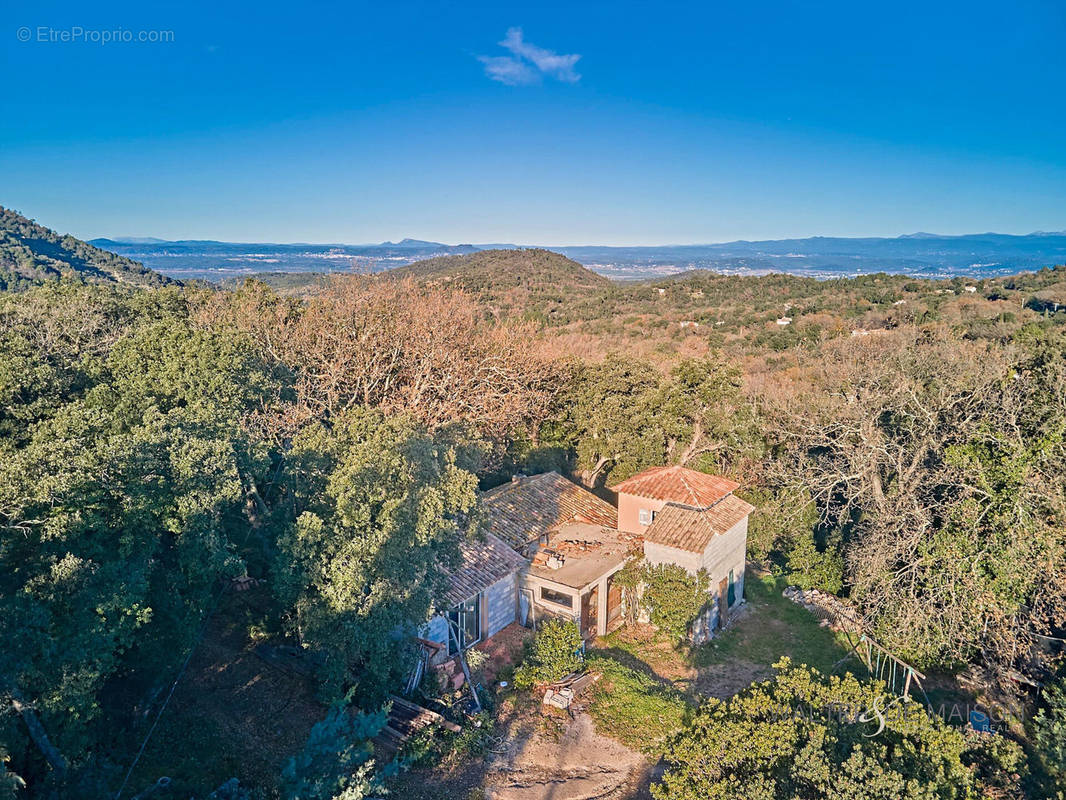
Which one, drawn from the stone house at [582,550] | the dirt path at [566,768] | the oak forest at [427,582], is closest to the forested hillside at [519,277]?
the oak forest at [427,582]

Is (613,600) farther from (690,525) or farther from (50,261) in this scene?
(50,261)

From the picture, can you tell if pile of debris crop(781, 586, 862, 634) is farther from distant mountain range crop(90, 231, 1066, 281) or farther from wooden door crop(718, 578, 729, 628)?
distant mountain range crop(90, 231, 1066, 281)

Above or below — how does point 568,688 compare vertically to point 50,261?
below

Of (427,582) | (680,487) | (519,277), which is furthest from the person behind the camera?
(519,277)

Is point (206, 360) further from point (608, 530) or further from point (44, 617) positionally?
point (608, 530)

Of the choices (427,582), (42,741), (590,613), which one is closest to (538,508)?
(590,613)

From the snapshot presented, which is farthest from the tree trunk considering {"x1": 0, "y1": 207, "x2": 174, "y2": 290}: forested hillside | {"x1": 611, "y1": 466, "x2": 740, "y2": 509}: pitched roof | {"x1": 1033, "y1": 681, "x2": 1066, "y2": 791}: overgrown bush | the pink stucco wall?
{"x1": 0, "y1": 207, "x2": 174, "y2": 290}: forested hillside

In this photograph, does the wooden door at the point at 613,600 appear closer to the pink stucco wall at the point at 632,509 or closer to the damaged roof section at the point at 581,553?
the damaged roof section at the point at 581,553

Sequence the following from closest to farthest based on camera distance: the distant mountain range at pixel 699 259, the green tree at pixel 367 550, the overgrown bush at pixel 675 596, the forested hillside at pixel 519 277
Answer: the green tree at pixel 367 550
the overgrown bush at pixel 675 596
the forested hillside at pixel 519 277
the distant mountain range at pixel 699 259
